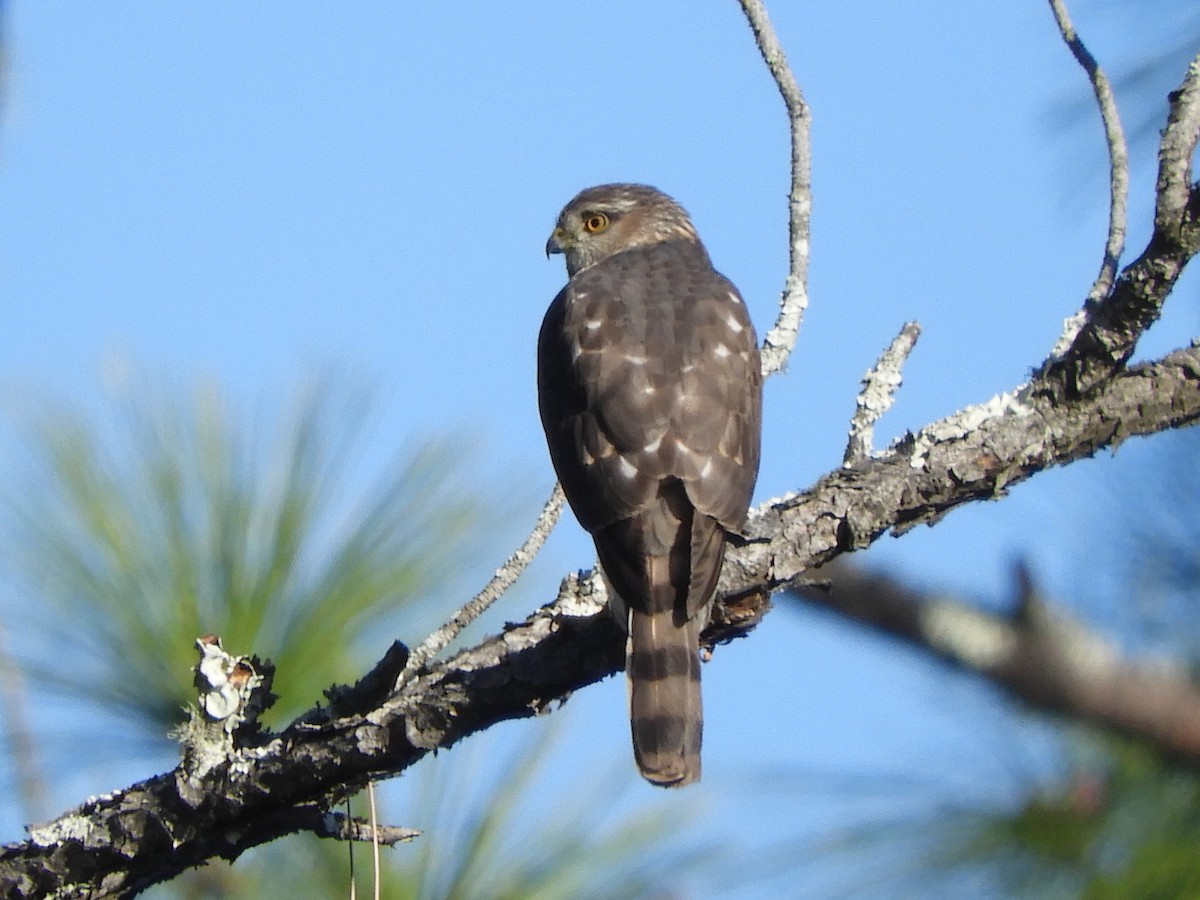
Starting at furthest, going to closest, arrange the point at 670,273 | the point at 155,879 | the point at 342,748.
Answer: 1. the point at 670,273
2. the point at 155,879
3. the point at 342,748

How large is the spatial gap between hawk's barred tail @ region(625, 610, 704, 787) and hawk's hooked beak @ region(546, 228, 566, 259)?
313cm

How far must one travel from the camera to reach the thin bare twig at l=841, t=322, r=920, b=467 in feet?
12.6

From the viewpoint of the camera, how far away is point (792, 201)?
154 inches

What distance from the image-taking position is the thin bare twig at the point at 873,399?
3.84 m

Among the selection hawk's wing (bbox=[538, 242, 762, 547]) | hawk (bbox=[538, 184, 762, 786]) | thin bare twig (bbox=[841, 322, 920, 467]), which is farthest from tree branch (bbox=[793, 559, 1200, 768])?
thin bare twig (bbox=[841, 322, 920, 467])

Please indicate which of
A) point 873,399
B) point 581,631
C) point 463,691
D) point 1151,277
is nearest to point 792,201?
point 873,399

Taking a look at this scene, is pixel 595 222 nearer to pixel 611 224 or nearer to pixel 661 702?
pixel 611 224

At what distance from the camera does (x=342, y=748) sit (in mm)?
3229

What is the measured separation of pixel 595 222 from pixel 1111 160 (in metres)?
3.09

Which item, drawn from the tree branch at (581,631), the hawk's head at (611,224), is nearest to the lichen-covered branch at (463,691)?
the tree branch at (581,631)

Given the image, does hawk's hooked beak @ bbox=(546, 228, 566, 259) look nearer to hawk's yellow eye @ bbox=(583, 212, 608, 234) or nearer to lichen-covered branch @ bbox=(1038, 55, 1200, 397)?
hawk's yellow eye @ bbox=(583, 212, 608, 234)

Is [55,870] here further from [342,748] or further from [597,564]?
[597,564]

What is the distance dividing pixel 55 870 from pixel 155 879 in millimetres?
236

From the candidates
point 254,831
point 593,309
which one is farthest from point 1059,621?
point 593,309
